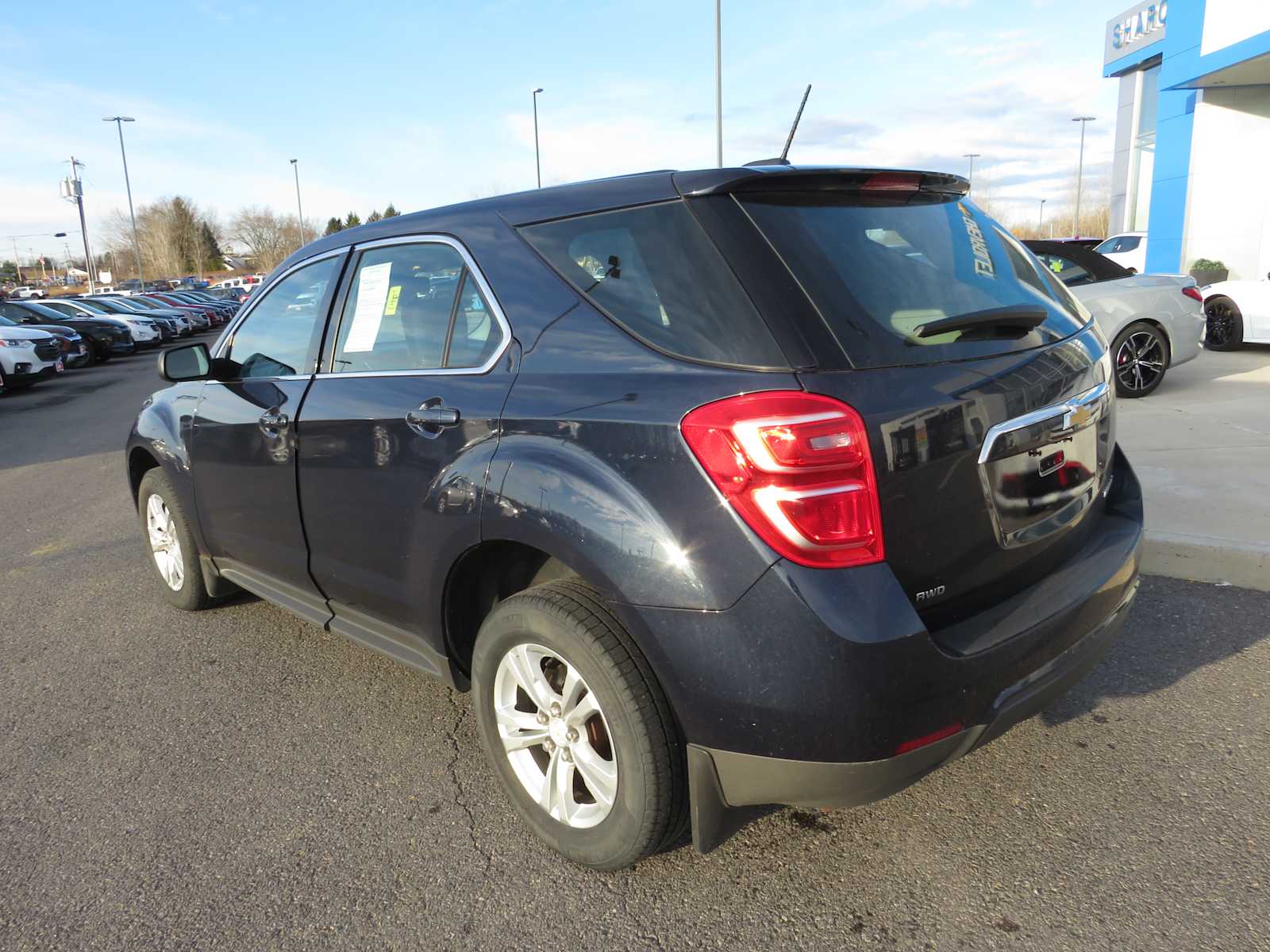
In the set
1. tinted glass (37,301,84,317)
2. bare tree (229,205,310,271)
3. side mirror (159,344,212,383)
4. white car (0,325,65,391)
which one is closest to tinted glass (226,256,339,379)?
side mirror (159,344,212,383)

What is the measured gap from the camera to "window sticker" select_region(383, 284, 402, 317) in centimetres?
305

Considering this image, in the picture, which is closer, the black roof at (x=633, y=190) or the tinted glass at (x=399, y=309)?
the black roof at (x=633, y=190)

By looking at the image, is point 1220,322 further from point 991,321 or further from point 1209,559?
point 991,321

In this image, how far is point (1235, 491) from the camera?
521 cm

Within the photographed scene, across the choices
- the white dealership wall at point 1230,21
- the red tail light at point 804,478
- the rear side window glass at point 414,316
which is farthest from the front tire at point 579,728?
the white dealership wall at point 1230,21

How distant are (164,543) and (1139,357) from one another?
27.7ft

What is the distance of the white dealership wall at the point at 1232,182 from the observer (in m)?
18.2

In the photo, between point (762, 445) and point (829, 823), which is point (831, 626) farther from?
point (829, 823)

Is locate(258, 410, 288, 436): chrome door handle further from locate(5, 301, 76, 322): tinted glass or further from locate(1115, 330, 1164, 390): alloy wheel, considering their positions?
locate(5, 301, 76, 322): tinted glass

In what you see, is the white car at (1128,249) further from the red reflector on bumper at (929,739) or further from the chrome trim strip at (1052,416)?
the red reflector on bumper at (929,739)

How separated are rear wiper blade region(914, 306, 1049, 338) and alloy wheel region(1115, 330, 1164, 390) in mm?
7120

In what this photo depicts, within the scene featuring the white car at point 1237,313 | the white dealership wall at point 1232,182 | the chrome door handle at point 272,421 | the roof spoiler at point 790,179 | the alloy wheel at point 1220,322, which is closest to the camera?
the roof spoiler at point 790,179

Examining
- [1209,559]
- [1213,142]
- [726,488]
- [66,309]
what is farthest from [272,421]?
[66,309]

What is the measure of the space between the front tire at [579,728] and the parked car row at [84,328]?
13.3 meters
